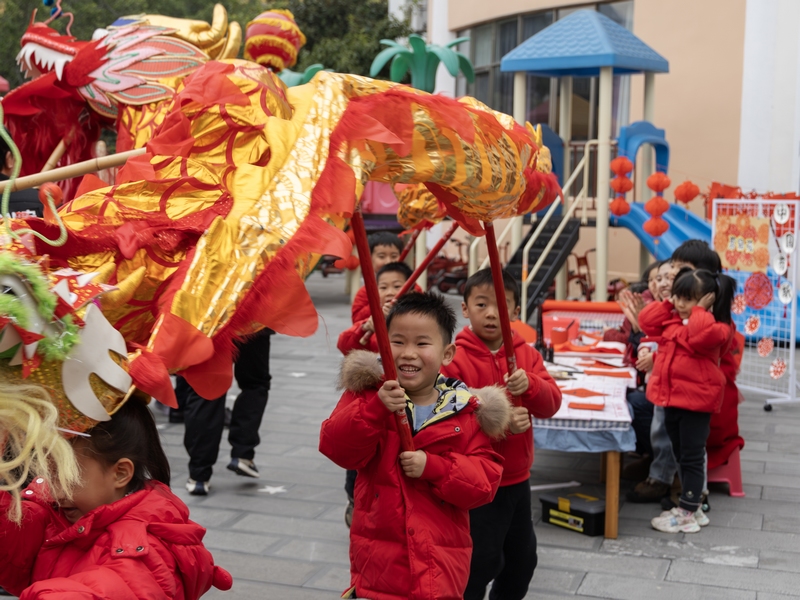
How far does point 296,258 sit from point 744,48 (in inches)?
451

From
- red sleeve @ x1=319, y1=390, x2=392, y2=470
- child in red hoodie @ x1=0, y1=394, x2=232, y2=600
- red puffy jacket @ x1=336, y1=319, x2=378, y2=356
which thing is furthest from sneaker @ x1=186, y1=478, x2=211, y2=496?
child in red hoodie @ x1=0, y1=394, x2=232, y2=600

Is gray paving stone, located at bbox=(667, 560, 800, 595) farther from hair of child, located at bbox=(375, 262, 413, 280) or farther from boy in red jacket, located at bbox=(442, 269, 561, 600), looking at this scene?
hair of child, located at bbox=(375, 262, 413, 280)

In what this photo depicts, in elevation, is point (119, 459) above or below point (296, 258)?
below

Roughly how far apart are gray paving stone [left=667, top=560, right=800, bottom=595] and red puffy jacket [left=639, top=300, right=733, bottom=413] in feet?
2.36

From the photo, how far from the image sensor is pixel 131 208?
5.35ft

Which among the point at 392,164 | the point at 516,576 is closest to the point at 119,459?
the point at 392,164

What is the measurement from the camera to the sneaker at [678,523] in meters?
4.09

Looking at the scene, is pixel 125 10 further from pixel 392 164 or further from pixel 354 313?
pixel 392 164

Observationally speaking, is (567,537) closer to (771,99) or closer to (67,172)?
(67,172)

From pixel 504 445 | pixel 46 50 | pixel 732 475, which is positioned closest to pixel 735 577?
pixel 732 475

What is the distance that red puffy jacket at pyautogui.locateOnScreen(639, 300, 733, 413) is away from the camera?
402 centimetres

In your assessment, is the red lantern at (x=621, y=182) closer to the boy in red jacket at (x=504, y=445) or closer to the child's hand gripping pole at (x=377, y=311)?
the boy in red jacket at (x=504, y=445)

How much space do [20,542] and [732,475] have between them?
3.88 meters

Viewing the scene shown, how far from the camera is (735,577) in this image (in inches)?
141
